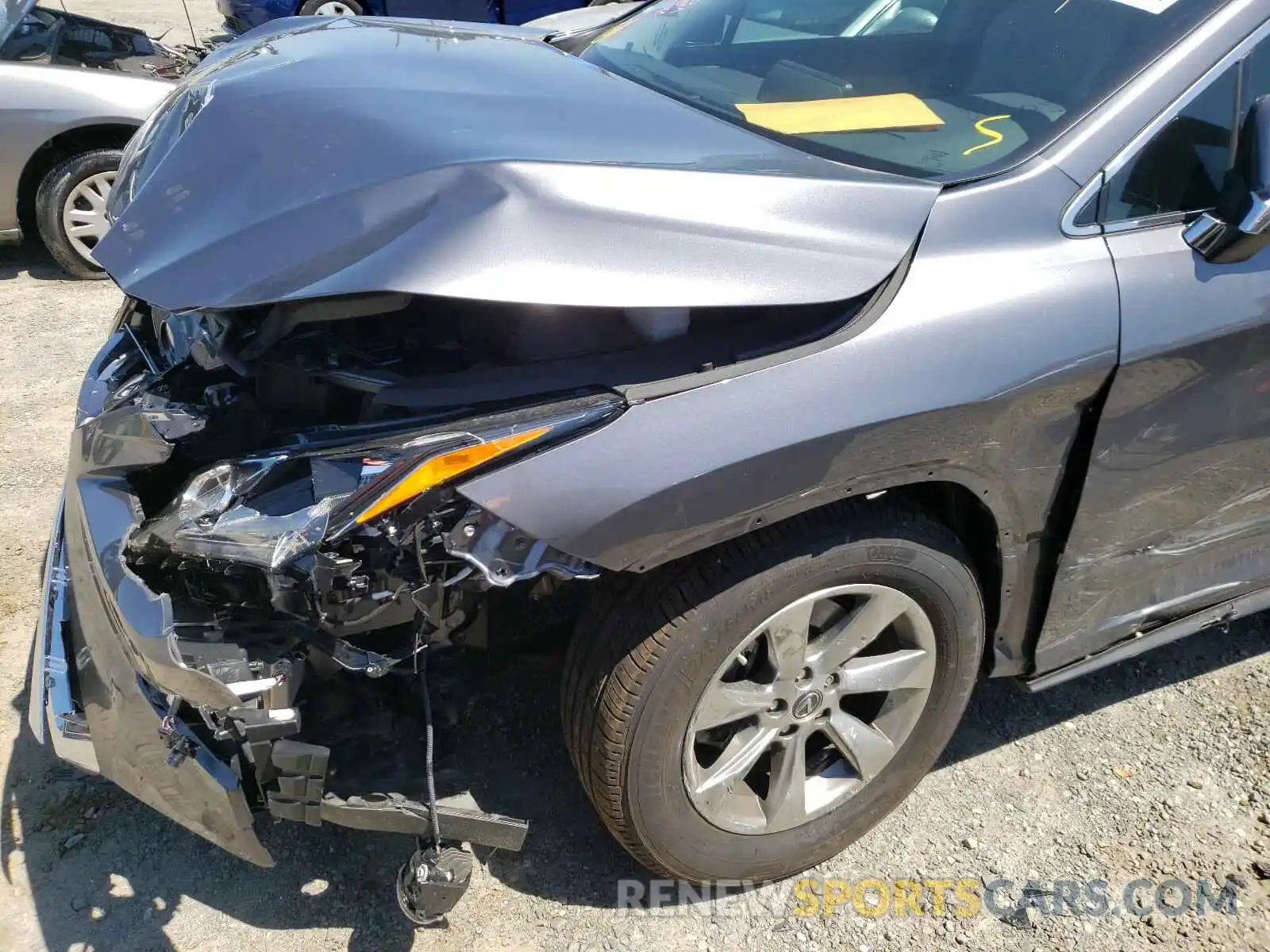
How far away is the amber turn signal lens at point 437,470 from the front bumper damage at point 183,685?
0.25 feet

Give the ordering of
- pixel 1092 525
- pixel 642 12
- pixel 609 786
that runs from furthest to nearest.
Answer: pixel 642 12
pixel 1092 525
pixel 609 786

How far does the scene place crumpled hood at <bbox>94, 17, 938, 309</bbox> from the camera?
1649mm

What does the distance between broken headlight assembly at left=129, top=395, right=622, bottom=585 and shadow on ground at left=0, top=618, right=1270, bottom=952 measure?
621mm

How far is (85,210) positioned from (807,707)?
4.81 meters

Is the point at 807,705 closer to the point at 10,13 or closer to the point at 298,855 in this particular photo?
the point at 298,855

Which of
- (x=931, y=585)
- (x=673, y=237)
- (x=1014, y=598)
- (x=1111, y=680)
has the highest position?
(x=673, y=237)

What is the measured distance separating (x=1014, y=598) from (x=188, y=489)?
5.50 ft

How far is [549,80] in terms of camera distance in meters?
2.38

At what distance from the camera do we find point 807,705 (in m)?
2.04

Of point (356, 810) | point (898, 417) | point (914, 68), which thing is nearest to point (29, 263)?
point (356, 810)

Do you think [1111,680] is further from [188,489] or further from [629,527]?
[188,489]

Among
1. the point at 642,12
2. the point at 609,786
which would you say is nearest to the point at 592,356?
the point at 609,786

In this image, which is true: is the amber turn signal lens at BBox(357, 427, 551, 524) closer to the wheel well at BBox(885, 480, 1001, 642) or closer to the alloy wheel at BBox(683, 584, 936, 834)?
the alloy wheel at BBox(683, 584, 936, 834)

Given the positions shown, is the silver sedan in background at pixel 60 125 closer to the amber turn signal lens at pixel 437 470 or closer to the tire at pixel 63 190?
the tire at pixel 63 190
